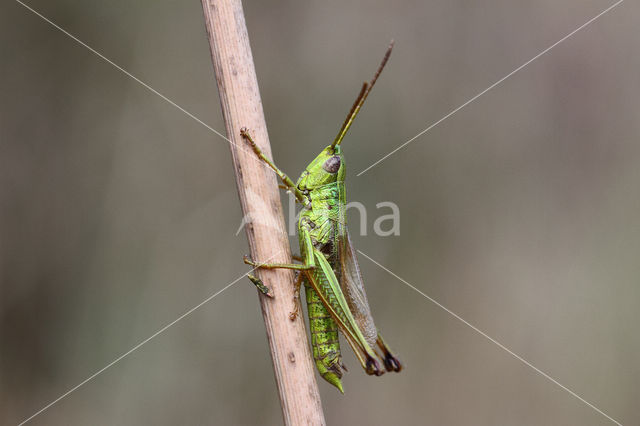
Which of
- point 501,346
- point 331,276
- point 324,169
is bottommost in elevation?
point 501,346

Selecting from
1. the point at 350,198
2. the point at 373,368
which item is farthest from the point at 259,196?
the point at 350,198

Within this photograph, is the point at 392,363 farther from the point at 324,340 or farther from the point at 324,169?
the point at 324,169

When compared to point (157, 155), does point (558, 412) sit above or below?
below

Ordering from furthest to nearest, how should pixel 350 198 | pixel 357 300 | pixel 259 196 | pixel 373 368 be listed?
pixel 350 198, pixel 357 300, pixel 373 368, pixel 259 196

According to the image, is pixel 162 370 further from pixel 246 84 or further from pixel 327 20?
pixel 327 20

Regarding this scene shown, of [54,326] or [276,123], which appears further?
[276,123]

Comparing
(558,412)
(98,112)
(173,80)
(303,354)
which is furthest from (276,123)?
(558,412)

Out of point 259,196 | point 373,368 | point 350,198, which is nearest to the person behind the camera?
point 259,196
